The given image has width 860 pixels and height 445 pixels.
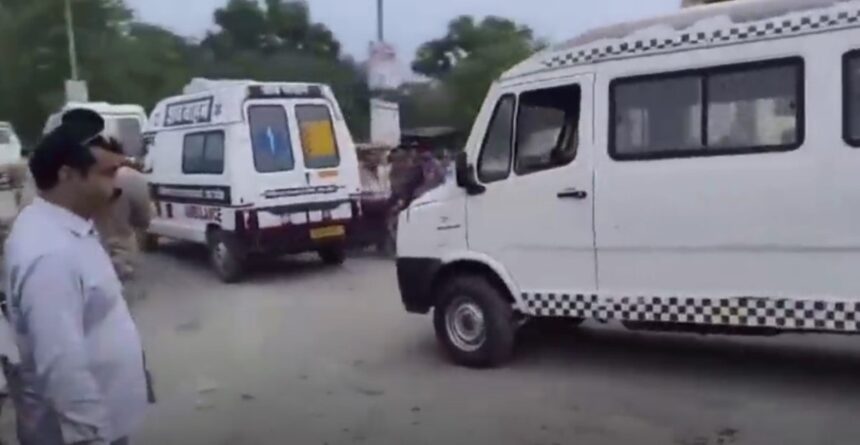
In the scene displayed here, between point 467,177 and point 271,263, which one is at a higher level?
point 467,177

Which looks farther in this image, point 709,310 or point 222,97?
point 222,97

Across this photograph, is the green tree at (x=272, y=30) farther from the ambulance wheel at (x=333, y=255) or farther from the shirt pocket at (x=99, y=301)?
the shirt pocket at (x=99, y=301)

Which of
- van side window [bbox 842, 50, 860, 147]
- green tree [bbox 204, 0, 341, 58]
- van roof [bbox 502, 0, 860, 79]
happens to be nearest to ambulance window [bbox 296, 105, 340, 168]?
van roof [bbox 502, 0, 860, 79]

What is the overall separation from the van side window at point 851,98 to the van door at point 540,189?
171cm

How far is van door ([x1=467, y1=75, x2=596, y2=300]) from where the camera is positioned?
25.4 feet

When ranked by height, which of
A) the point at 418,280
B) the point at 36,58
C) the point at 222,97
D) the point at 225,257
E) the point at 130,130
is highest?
the point at 36,58

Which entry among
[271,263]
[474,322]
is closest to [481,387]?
[474,322]

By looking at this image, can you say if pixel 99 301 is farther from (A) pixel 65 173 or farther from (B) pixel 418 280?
(B) pixel 418 280

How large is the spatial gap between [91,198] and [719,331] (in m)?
5.07

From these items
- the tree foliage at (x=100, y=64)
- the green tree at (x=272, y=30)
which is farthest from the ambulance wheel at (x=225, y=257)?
the green tree at (x=272, y=30)

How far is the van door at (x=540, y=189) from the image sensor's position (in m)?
7.75

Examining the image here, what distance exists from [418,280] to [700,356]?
2.17 meters

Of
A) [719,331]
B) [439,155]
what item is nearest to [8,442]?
[719,331]

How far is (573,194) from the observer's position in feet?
25.4
